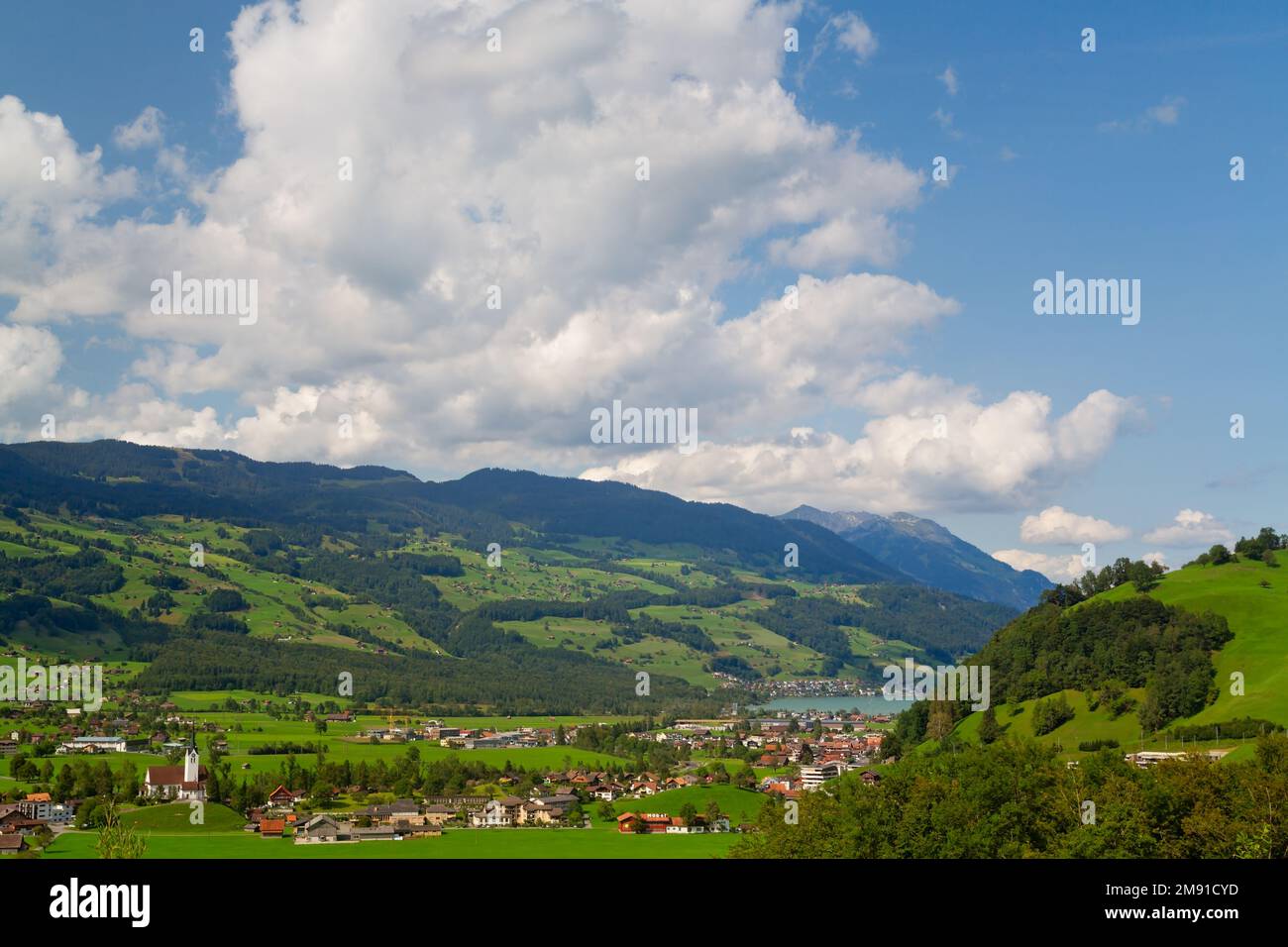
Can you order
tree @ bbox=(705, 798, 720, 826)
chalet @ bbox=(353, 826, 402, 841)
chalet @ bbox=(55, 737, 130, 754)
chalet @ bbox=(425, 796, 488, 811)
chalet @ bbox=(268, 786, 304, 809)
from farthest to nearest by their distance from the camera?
chalet @ bbox=(55, 737, 130, 754), chalet @ bbox=(425, 796, 488, 811), chalet @ bbox=(268, 786, 304, 809), tree @ bbox=(705, 798, 720, 826), chalet @ bbox=(353, 826, 402, 841)

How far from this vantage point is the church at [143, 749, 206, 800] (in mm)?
112438

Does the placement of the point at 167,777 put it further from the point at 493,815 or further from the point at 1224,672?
the point at 1224,672

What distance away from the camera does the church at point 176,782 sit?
112 m

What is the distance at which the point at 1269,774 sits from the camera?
→ 57.5 m

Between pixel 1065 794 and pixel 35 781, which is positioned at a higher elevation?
pixel 1065 794

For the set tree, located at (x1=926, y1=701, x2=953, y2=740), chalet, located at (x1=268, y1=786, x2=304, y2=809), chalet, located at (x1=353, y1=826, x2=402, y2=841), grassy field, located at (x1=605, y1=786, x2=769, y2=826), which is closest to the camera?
chalet, located at (x1=353, y1=826, x2=402, y2=841)

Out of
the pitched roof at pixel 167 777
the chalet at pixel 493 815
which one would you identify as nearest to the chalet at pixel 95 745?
the pitched roof at pixel 167 777

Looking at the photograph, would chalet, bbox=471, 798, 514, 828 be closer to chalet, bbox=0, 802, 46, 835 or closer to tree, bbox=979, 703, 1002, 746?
chalet, bbox=0, 802, 46, 835

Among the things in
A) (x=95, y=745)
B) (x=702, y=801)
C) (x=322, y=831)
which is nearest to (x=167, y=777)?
(x=322, y=831)

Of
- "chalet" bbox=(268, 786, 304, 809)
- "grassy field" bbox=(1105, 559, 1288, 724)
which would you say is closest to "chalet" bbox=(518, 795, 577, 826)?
"chalet" bbox=(268, 786, 304, 809)
